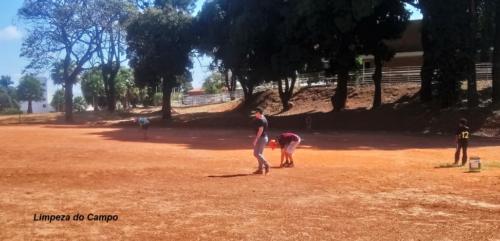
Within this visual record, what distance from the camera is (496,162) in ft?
53.8

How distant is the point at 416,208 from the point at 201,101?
5506cm

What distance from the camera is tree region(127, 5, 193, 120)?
40.9 m

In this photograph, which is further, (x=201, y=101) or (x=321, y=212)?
(x=201, y=101)

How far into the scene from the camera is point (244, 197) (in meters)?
10.4

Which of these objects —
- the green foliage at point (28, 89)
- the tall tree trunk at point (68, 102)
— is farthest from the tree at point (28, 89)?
the tall tree trunk at point (68, 102)

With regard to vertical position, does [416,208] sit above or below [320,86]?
below

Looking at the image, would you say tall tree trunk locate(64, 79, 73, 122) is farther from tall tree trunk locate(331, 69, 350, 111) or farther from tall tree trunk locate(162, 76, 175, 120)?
tall tree trunk locate(331, 69, 350, 111)

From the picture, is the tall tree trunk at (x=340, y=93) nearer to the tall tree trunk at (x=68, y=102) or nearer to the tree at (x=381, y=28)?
the tree at (x=381, y=28)

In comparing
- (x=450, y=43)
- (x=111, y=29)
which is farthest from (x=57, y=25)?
(x=450, y=43)

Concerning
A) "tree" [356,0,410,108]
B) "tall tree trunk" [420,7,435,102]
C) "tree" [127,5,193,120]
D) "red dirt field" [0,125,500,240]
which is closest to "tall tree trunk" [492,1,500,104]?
"tall tree trunk" [420,7,435,102]

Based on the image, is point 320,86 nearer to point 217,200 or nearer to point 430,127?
point 430,127

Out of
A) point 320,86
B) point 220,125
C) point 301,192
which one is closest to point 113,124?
point 220,125

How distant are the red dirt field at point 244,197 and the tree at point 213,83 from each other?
59.1 metres

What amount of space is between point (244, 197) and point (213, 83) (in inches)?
2791
